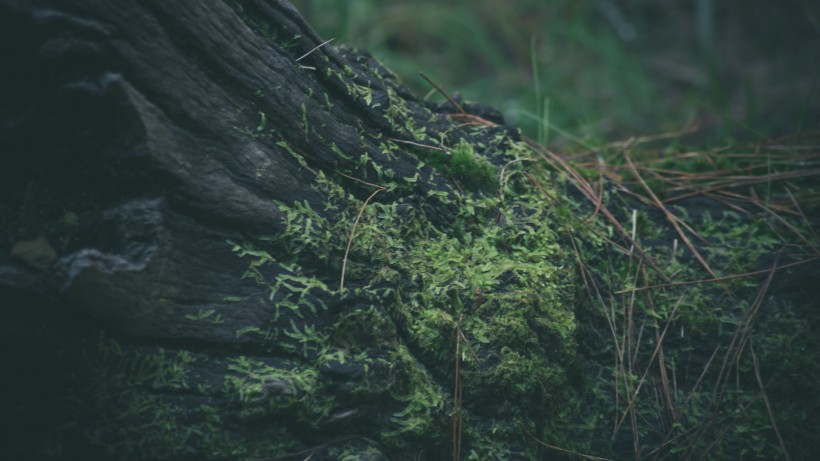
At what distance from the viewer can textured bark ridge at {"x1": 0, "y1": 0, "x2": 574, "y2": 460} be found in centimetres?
131

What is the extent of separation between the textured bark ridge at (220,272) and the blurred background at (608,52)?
3.79 meters

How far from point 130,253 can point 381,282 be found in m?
0.64

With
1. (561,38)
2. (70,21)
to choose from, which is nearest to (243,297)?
(70,21)

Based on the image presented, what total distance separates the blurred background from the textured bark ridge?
379 centimetres

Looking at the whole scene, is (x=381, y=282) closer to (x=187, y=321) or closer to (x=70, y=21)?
(x=187, y=321)

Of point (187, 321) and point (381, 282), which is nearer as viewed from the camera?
point (187, 321)

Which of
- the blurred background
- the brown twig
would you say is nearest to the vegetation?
the brown twig

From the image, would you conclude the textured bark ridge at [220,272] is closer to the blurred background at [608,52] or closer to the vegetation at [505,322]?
the vegetation at [505,322]

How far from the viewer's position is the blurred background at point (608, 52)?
5.62 meters

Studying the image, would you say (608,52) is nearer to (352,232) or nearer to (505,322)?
(505,322)

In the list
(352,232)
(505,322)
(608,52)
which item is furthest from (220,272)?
(608,52)

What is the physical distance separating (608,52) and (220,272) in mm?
5326

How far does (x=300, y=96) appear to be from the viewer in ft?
5.26

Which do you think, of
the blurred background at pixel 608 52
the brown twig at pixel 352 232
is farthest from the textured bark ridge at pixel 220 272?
the blurred background at pixel 608 52
